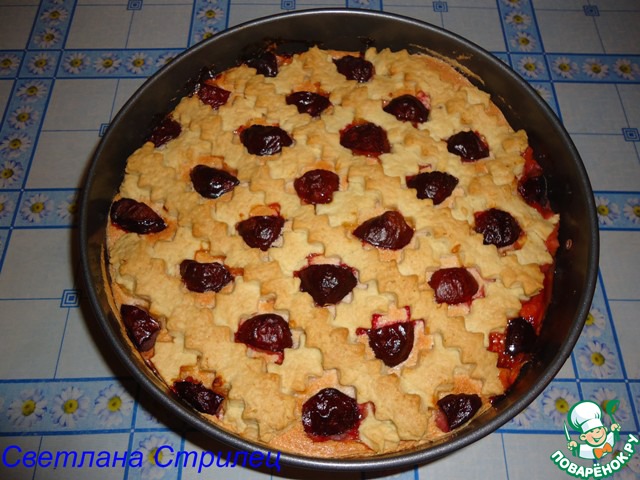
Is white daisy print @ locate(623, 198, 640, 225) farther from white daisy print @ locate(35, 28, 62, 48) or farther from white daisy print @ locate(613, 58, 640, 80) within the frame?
white daisy print @ locate(35, 28, 62, 48)

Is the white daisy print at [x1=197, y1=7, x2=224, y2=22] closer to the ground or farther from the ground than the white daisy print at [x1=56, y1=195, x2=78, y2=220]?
farther from the ground

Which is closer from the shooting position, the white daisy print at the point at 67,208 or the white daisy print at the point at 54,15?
the white daisy print at the point at 67,208

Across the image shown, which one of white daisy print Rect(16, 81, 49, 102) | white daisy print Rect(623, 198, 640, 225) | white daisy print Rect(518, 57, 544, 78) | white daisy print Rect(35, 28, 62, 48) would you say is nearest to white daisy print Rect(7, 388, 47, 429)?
white daisy print Rect(16, 81, 49, 102)

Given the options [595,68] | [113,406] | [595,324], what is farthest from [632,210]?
[113,406]

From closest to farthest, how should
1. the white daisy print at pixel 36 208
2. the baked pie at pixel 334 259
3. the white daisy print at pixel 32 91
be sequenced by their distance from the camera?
the baked pie at pixel 334 259 → the white daisy print at pixel 36 208 → the white daisy print at pixel 32 91

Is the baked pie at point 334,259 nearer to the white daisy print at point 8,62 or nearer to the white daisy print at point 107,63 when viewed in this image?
the white daisy print at point 107,63

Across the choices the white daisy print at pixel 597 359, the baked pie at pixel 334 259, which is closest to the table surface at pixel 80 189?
the white daisy print at pixel 597 359

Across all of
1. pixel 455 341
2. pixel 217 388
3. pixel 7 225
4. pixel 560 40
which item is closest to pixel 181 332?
pixel 217 388
